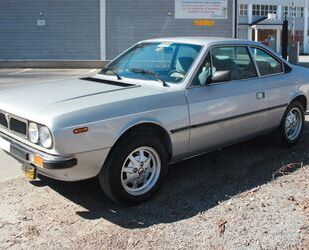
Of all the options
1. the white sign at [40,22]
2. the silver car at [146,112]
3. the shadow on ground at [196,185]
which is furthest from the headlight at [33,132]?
the white sign at [40,22]

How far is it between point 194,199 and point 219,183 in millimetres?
572

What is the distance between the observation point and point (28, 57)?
22219 mm

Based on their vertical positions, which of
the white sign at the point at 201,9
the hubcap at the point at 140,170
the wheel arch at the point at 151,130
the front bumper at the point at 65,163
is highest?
the white sign at the point at 201,9

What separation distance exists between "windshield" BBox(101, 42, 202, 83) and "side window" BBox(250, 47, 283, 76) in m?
1.06

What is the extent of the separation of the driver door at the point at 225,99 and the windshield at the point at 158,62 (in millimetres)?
198

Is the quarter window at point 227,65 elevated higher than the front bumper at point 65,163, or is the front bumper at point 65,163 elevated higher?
the quarter window at point 227,65

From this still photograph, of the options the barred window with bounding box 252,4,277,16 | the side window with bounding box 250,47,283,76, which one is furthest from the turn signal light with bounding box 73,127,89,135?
the barred window with bounding box 252,4,277,16

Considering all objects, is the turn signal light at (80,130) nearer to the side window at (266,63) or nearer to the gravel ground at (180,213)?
the gravel ground at (180,213)

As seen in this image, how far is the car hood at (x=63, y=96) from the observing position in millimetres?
4332

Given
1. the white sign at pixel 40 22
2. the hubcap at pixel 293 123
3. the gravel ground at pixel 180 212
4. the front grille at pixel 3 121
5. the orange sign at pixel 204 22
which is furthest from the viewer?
the white sign at pixel 40 22

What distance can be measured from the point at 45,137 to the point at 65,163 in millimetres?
305

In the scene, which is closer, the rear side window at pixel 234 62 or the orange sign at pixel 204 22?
the rear side window at pixel 234 62

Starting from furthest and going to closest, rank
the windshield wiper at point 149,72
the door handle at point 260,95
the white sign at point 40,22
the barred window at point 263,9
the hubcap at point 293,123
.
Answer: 1. the barred window at point 263,9
2. the white sign at point 40,22
3. the hubcap at point 293,123
4. the door handle at point 260,95
5. the windshield wiper at point 149,72

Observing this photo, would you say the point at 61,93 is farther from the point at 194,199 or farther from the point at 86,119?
the point at 194,199
